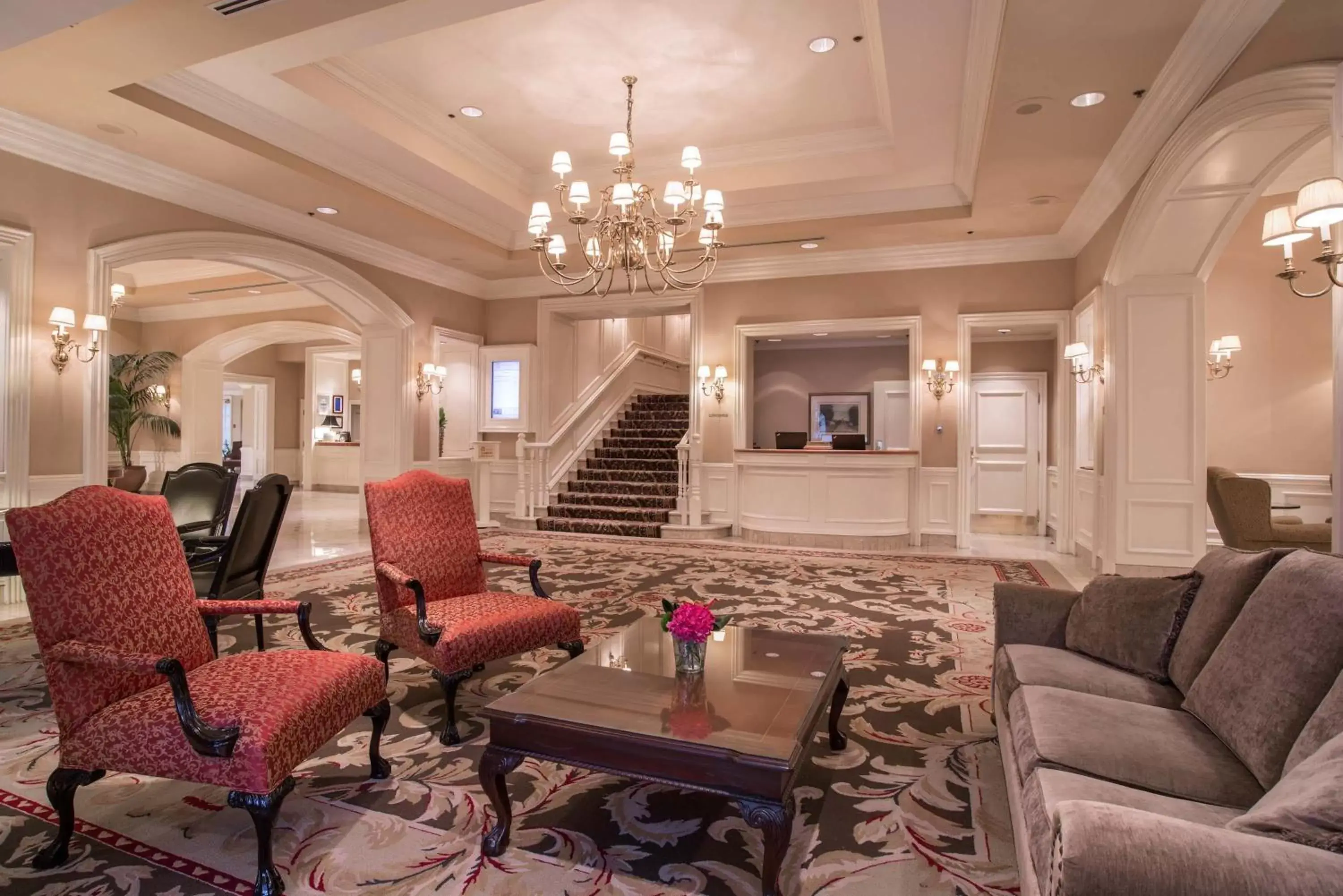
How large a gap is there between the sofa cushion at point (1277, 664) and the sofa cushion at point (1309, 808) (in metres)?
0.34

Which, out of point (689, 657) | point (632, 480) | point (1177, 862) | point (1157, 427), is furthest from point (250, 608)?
point (632, 480)

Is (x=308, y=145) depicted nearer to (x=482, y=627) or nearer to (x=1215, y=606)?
(x=482, y=627)

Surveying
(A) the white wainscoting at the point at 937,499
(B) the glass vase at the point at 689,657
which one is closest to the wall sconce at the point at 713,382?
(A) the white wainscoting at the point at 937,499

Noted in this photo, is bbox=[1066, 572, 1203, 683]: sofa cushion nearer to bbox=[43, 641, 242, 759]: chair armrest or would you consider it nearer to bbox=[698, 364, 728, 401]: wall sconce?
bbox=[43, 641, 242, 759]: chair armrest

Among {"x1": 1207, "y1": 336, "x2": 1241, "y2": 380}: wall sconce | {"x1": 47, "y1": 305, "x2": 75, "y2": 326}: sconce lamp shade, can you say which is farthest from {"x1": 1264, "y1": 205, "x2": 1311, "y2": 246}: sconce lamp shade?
{"x1": 47, "y1": 305, "x2": 75, "y2": 326}: sconce lamp shade

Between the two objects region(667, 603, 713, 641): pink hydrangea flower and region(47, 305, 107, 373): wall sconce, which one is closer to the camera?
region(667, 603, 713, 641): pink hydrangea flower

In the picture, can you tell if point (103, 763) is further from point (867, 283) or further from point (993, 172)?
point (867, 283)

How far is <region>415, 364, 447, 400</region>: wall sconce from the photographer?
8734 mm

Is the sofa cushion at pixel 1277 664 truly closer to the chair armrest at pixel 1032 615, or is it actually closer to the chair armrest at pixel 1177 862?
the chair armrest at pixel 1177 862

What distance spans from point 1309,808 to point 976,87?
15.3 ft

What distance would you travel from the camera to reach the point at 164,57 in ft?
13.1

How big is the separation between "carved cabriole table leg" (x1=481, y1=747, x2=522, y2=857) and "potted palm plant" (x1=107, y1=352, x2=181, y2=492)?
10560 mm

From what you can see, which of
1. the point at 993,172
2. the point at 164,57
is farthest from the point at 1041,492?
the point at 164,57

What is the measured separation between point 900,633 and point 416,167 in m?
5.25
